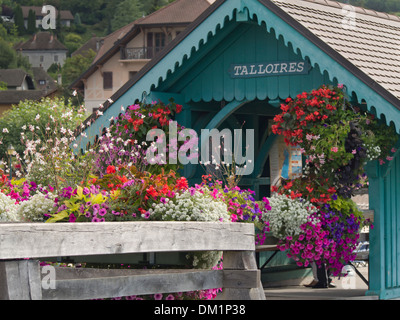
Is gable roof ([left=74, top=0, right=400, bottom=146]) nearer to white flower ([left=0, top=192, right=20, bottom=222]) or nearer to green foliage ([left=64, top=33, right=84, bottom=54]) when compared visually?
white flower ([left=0, top=192, right=20, bottom=222])

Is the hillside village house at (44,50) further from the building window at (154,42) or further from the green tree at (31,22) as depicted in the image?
the building window at (154,42)

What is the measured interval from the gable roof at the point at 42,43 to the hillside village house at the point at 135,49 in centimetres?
10084

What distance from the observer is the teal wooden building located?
9.59 m

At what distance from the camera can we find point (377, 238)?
401 inches

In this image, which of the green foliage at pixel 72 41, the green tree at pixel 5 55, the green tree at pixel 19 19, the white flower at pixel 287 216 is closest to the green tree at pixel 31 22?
the green tree at pixel 19 19

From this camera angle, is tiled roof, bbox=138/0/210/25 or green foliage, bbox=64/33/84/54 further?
green foliage, bbox=64/33/84/54

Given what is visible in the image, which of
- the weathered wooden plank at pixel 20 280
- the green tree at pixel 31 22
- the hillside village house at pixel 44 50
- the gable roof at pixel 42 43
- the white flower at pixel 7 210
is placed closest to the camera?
the weathered wooden plank at pixel 20 280

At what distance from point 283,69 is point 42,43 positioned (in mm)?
162590

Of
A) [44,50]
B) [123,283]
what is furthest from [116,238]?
[44,50]

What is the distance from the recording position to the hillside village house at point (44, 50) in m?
166

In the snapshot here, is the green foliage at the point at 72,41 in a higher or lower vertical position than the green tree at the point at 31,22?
lower

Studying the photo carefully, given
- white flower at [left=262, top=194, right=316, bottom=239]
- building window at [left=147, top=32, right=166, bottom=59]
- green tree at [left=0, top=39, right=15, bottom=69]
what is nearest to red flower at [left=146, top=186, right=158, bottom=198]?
white flower at [left=262, top=194, right=316, bottom=239]
